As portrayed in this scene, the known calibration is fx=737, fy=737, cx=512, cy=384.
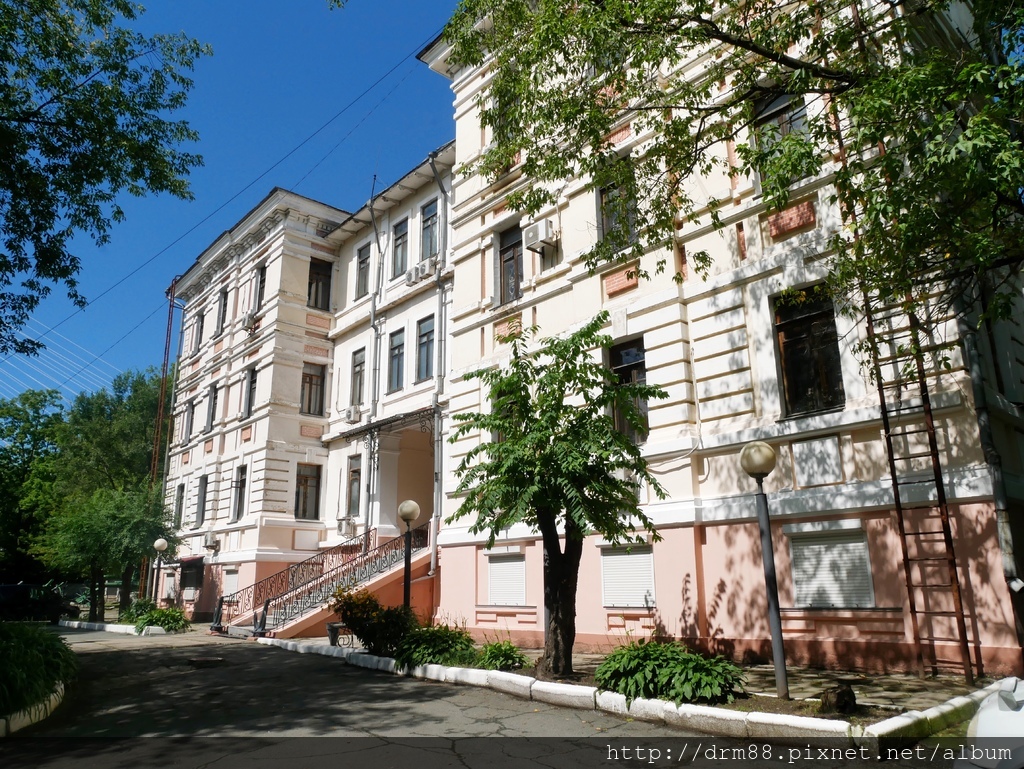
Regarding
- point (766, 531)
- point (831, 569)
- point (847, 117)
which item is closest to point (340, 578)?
point (831, 569)

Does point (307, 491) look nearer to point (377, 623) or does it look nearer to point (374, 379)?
point (374, 379)

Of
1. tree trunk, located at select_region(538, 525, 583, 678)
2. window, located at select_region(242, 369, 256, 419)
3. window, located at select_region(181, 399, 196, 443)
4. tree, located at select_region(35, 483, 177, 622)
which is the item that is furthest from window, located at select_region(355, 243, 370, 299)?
tree trunk, located at select_region(538, 525, 583, 678)

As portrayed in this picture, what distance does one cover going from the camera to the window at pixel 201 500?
92.5 feet

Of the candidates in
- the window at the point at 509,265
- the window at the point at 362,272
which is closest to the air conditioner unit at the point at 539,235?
the window at the point at 509,265

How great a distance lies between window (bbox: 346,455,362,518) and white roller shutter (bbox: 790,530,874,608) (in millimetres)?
15354

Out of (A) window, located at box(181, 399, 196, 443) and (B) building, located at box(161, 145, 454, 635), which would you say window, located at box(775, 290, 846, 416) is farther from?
(A) window, located at box(181, 399, 196, 443)

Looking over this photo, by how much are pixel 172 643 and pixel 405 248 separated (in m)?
12.8

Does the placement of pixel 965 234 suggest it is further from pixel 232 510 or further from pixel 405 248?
pixel 232 510

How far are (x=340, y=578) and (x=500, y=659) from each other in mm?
9675

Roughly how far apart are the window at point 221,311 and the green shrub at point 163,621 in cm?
1190

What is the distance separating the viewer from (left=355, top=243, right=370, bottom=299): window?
81.5ft

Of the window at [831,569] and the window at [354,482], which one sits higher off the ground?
the window at [354,482]

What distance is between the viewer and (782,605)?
34.3 feet

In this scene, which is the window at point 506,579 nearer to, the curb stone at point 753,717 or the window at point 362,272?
the curb stone at point 753,717
